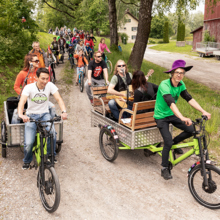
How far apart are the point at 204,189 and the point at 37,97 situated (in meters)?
3.16

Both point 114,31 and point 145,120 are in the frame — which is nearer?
point 145,120

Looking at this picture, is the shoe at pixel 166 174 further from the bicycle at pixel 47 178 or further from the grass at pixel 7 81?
the grass at pixel 7 81

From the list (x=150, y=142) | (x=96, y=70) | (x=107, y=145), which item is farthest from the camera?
(x=96, y=70)

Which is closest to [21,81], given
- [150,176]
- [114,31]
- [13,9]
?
[150,176]

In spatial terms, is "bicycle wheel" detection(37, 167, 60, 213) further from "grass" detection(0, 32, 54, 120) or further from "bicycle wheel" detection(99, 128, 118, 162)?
"grass" detection(0, 32, 54, 120)

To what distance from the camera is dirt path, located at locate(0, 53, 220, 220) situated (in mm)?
3986

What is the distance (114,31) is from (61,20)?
35.5 meters

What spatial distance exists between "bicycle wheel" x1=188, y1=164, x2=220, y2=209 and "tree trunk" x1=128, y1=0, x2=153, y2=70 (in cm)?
954

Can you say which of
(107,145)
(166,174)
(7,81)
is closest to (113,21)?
(7,81)

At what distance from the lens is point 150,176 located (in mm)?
5066

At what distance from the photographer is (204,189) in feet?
13.6

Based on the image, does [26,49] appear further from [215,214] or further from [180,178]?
[215,214]

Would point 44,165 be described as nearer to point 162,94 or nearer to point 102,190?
point 102,190

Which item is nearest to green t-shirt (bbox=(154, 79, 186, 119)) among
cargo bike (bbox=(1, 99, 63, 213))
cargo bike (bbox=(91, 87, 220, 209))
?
cargo bike (bbox=(91, 87, 220, 209))
